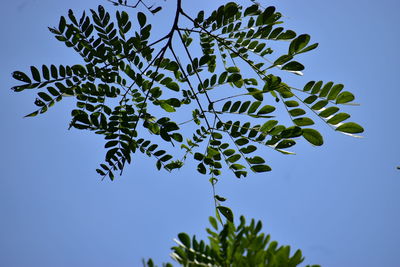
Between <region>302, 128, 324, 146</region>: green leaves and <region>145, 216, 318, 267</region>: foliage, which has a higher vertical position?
<region>302, 128, 324, 146</region>: green leaves

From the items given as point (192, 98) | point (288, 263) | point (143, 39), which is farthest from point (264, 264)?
point (143, 39)

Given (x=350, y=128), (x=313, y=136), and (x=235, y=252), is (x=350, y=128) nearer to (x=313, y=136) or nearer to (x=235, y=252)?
(x=313, y=136)

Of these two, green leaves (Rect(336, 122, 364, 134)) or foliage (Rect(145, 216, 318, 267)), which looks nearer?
foliage (Rect(145, 216, 318, 267))

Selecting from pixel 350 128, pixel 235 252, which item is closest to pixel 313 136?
pixel 350 128

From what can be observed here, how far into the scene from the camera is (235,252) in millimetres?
1018

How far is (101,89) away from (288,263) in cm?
145

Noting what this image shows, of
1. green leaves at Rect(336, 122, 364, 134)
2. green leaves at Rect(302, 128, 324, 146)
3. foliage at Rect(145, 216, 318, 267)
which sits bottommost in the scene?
foliage at Rect(145, 216, 318, 267)

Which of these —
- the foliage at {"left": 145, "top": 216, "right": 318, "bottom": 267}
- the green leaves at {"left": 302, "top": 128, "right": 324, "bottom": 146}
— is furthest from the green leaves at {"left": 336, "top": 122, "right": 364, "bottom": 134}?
the foliage at {"left": 145, "top": 216, "right": 318, "bottom": 267}

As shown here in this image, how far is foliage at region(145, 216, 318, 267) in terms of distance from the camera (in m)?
0.98

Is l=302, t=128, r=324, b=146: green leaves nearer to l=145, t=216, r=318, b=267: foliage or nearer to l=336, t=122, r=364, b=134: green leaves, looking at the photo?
l=336, t=122, r=364, b=134: green leaves

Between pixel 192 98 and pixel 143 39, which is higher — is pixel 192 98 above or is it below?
below

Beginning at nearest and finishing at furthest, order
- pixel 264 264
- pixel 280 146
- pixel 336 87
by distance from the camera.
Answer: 1. pixel 264 264
2. pixel 336 87
3. pixel 280 146

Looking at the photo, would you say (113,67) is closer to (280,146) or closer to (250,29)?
(250,29)

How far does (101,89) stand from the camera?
74.2 inches
